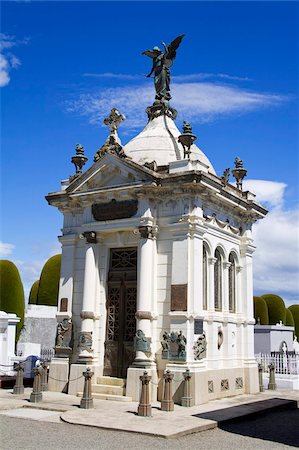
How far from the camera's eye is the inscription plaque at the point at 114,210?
1528 centimetres

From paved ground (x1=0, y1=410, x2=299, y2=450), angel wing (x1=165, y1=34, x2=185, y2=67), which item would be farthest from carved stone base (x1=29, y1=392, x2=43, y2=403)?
angel wing (x1=165, y1=34, x2=185, y2=67)

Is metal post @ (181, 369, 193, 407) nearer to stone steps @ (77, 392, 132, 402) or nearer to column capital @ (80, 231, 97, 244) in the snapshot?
stone steps @ (77, 392, 132, 402)

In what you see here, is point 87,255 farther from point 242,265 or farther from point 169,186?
point 242,265

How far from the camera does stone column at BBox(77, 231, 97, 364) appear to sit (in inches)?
603

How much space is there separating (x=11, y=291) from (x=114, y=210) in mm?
14887

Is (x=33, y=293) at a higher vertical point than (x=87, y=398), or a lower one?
higher

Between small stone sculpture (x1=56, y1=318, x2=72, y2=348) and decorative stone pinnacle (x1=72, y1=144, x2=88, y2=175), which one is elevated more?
decorative stone pinnacle (x1=72, y1=144, x2=88, y2=175)

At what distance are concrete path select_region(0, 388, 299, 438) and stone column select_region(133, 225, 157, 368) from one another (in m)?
1.26

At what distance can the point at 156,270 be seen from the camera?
14.8 meters

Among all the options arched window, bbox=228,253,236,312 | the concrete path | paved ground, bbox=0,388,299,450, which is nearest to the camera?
paved ground, bbox=0,388,299,450

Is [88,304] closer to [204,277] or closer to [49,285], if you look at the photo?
[204,277]

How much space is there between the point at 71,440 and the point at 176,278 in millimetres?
5703

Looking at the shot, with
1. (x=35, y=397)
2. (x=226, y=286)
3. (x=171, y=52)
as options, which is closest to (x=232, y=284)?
(x=226, y=286)

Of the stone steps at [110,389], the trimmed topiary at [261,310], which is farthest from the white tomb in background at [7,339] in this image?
the trimmed topiary at [261,310]
